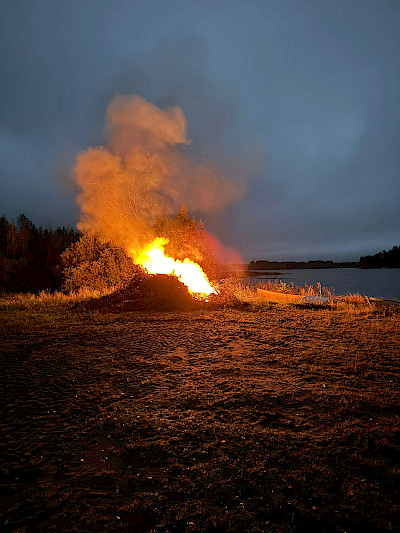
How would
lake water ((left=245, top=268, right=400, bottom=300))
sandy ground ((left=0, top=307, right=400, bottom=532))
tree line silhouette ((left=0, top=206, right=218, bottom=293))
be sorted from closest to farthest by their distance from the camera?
sandy ground ((left=0, top=307, right=400, bottom=532)), tree line silhouette ((left=0, top=206, right=218, bottom=293)), lake water ((left=245, top=268, right=400, bottom=300))

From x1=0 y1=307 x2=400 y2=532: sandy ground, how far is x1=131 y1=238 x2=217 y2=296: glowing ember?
337 inches

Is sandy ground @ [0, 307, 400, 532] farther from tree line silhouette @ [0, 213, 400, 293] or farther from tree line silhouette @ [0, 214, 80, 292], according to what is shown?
tree line silhouette @ [0, 214, 80, 292]

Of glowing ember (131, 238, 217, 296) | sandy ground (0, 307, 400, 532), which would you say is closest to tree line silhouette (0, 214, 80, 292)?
glowing ember (131, 238, 217, 296)

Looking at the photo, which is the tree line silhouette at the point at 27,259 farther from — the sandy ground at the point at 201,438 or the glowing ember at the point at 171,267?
the sandy ground at the point at 201,438

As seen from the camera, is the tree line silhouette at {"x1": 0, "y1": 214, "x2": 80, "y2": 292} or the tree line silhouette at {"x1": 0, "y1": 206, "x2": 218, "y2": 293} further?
the tree line silhouette at {"x1": 0, "y1": 214, "x2": 80, "y2": 292}

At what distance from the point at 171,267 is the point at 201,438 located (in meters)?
13.2

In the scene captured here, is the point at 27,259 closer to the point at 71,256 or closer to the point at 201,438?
the point at 71,256

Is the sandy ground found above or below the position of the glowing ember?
below

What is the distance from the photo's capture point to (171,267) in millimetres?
16641

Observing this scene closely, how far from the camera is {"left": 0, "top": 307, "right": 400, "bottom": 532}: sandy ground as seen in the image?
8.38ft

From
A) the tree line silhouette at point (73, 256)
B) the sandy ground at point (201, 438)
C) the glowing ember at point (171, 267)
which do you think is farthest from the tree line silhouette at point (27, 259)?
the sandy ground at point (201, 438)

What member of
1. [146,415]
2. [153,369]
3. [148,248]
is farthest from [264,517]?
[148,248]

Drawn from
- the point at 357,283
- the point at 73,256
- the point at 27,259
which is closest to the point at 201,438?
the point at 73,256

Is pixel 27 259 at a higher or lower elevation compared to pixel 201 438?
higher
